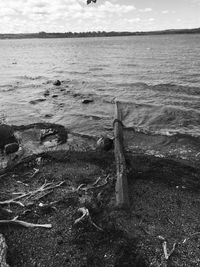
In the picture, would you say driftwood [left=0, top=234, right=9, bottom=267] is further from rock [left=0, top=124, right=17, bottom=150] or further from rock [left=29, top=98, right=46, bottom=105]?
rock [left=29, top=98, right=46, bottom=105]

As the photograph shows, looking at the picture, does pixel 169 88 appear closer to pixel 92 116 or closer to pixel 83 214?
pixel 92 116

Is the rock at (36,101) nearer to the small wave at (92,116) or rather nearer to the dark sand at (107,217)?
the small wave at (92,116)

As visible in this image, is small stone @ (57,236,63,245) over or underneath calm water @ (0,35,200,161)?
over

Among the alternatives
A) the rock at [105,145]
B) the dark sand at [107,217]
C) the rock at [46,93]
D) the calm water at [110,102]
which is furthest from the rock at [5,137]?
the rock at [46,93]

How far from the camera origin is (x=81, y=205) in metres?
9.90

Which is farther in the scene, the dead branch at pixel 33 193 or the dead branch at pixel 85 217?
the dead branch at pixel 33 193

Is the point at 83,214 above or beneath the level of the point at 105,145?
above

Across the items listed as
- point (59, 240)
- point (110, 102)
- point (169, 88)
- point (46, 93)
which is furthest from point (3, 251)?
point (169, 88)

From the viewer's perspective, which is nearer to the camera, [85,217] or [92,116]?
[85,217]

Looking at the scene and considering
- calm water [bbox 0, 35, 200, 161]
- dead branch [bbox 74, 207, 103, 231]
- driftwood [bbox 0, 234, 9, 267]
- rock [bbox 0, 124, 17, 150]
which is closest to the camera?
driftwood [bbox 0, 234, 9, 267]

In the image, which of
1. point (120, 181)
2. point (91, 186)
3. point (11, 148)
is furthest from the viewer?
point (11, 148)

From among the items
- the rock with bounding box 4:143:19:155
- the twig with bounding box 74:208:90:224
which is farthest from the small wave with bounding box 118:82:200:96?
the twig with bounding box 74:208:90:224

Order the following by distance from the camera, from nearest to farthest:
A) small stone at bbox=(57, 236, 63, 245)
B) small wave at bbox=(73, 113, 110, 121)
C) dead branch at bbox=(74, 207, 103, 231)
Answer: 1. small stone at bbox=(57, 236, 63, 245)
2. dead branch at bbox=(74, 207, 103, 231)
3. small wave at bbox=(73, 113, 110, 121)

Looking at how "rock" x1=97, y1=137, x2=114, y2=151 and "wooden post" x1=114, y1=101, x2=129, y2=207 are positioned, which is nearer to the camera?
"wooden post" x1=114, y1=101, x2=129, y2=207
